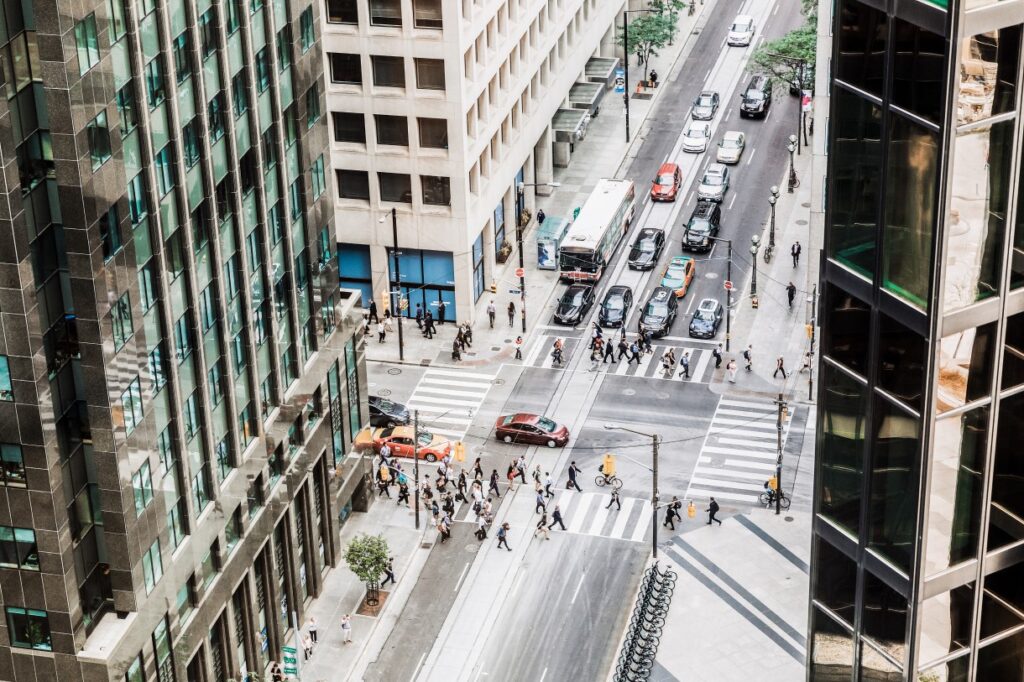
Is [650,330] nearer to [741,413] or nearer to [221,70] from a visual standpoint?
[741,413]

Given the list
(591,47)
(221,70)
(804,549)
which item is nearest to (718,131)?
(591,47)

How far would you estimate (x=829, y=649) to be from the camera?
23.7 meters

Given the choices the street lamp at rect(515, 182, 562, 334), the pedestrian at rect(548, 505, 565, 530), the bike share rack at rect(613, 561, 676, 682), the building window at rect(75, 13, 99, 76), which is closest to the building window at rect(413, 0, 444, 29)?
the street lamp at rect(515, 182, 562, 334)

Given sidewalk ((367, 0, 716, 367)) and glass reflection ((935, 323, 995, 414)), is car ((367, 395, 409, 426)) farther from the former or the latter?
glass reflection ((935, 323, 995, 414))

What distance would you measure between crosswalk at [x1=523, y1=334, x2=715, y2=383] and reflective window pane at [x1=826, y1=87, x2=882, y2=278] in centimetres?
6805

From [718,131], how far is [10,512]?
87.0 meters

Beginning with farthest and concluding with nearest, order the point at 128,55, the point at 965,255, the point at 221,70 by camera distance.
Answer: the point at 221,70 < the point at 128,55 < the point at 965,255

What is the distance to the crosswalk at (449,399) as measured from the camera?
279 feet

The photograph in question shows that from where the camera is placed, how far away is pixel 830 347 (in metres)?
22.0

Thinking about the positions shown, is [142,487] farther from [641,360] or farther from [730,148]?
[730,148]

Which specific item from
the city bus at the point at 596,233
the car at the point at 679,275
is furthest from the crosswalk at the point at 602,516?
the city bus at the point at 596,233

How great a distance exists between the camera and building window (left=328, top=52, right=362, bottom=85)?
89.0 m

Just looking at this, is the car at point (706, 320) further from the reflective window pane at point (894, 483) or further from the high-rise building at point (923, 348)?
the reflective window pane at point (894, 483)

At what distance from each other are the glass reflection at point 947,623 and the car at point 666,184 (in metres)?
91.3
